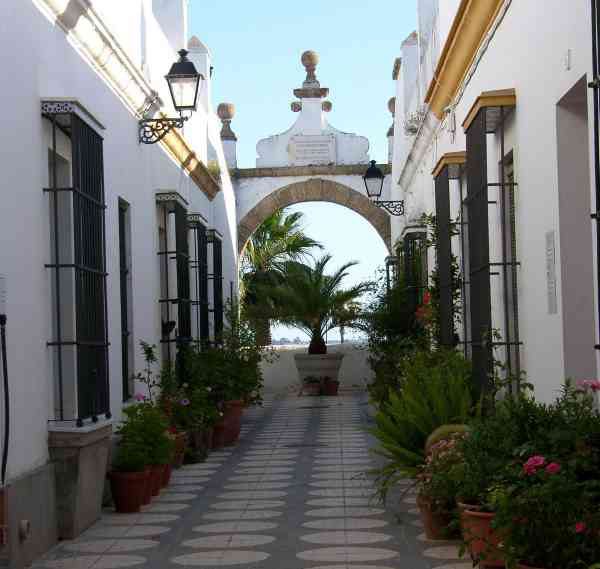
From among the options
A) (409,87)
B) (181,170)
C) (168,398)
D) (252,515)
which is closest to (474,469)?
(252,515)

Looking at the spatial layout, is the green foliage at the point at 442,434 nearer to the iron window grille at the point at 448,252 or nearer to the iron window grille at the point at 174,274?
the iron window grille at the point at 448,252

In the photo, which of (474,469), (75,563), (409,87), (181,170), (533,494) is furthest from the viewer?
(409,87)

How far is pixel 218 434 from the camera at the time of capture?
12.3m

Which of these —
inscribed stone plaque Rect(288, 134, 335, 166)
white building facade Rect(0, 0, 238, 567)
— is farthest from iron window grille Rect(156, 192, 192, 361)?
inscribed stone plaque Rect(288, 134, 335, 166)

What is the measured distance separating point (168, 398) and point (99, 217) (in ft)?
10.4

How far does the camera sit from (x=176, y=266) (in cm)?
1193

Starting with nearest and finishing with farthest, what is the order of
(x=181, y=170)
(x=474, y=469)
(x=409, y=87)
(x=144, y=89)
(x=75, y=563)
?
(x=474, y=469)
(x=75, y=563)
(x=144, y=89)
(x=181, y=170)
(x=409, y=87)

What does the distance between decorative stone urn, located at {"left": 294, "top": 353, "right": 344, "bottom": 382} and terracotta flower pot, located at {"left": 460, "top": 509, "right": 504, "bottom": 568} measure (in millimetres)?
15417

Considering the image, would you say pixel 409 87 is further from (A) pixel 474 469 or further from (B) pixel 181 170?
(A) pixel 474 469

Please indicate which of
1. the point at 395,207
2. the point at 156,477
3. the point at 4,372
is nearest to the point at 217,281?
the point at 395,207

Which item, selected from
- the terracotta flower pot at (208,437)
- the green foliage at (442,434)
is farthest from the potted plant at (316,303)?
the green foliage at (442,434)

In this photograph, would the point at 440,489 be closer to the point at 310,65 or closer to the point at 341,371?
the point at 341,371

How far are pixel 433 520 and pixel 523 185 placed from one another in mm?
2324

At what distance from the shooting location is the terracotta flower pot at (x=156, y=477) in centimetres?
845
